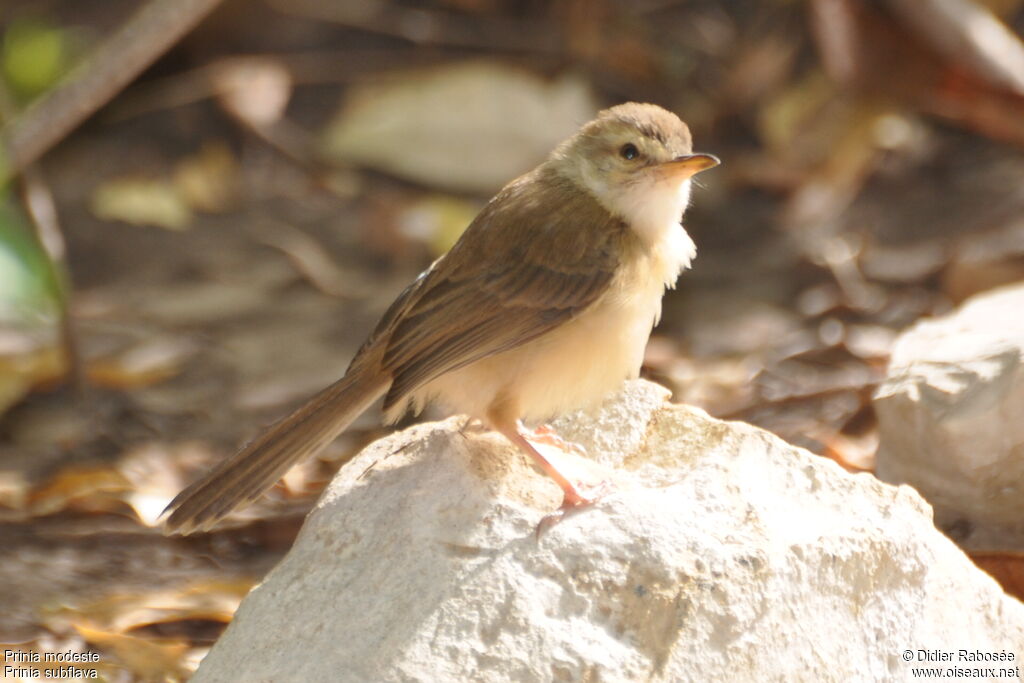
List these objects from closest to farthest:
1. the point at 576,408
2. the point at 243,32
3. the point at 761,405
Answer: the point at 576,408 → the point at 761,405 → the point at 243,32

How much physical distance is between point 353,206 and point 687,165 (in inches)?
173

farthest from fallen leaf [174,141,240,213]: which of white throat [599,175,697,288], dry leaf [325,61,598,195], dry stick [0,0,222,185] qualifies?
white throat [599,175,697,288]

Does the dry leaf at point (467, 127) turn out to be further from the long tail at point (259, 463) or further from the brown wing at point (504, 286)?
the long tail at point (259, 463)

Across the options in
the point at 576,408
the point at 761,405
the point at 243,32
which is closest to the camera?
the point at 576,408

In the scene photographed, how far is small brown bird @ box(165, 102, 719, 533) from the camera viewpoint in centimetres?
402

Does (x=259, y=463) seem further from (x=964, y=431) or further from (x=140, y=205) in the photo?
(x=140, y=205)

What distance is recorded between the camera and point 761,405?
589 centimetres

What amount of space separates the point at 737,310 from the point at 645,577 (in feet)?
13.6

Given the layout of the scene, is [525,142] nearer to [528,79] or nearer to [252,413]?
[528,79]

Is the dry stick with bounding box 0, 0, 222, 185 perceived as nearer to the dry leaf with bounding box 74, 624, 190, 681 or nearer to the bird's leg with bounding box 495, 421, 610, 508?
the dry leaf with bounding box 74, 624, 190, 681

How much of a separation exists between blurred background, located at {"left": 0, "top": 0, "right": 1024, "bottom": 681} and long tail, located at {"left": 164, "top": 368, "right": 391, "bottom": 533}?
2.08 feet

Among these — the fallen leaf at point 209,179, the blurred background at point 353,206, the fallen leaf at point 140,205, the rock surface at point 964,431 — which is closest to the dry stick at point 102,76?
the blurred background at point 353,206

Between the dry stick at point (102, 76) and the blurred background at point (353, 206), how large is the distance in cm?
1

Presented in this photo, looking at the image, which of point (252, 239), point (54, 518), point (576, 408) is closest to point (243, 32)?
point (252, 239)
